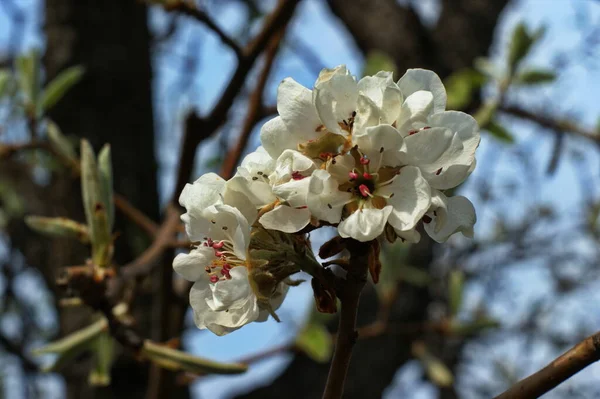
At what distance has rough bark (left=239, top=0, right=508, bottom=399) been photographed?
92.3 inches

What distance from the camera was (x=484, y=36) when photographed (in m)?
2.84

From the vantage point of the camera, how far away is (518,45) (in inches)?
61.0

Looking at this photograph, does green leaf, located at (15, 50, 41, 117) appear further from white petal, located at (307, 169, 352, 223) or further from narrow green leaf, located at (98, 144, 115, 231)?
white petal, located at (307, 169, 352, 223)

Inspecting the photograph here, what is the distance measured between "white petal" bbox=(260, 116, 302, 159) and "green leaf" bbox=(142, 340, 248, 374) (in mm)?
390

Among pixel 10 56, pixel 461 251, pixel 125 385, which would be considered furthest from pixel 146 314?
pixel 461 251

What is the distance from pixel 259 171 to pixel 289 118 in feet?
0.17

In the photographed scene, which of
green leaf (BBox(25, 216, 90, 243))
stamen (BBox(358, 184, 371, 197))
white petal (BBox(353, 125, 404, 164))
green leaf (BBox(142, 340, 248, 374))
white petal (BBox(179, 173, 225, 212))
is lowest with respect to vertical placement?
green leaf (BBox(142, 340, 248, 374))

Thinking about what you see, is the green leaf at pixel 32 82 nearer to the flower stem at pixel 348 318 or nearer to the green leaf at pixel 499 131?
the green leaf at pixel 499 131

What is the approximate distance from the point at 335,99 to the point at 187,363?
1.59 ft

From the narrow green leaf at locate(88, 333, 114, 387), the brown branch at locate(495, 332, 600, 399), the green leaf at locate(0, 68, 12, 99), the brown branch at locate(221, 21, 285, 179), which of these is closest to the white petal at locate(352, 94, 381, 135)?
the brown branch at locate(495, 332, 600, 399)

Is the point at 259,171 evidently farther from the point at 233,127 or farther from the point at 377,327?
the point at 233,127

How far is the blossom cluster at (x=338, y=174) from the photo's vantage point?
1.69 feet

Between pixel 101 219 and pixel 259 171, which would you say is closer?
pixel 259 171

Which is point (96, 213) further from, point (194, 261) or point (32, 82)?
point (32, 82)
